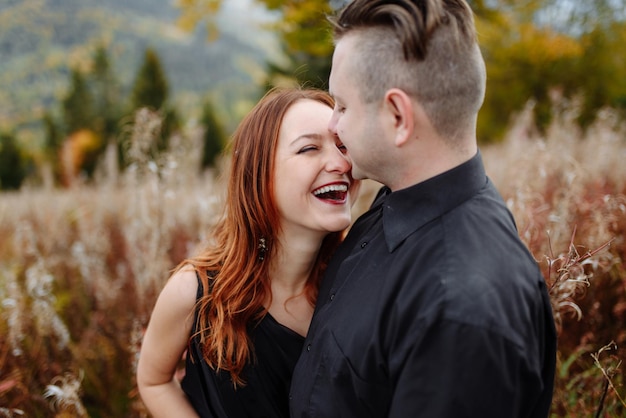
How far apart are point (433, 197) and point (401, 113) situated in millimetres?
261

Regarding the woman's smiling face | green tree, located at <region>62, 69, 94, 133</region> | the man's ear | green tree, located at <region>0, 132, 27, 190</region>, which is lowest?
green tree, located at <region>0, 132, 27, 190</region>

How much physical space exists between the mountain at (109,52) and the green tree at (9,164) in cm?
2194

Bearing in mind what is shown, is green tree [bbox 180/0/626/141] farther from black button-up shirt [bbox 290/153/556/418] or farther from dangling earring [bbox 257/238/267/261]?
black button-up shirt [bbox 290/153/556/418]

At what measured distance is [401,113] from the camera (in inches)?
54.5

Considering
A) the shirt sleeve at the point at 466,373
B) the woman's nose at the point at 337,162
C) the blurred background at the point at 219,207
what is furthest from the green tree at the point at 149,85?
the shirt sleeve at the point at 466,373

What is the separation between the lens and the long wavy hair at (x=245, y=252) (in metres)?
2.08

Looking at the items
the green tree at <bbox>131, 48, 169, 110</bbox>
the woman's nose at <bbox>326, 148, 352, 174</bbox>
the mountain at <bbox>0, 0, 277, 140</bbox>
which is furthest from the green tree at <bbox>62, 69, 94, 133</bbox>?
the woman's nose at <bbox>326, 148, 352, 174</bbox>

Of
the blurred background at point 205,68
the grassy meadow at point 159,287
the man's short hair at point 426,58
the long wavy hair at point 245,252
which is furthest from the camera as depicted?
the blurred background at point 205,68

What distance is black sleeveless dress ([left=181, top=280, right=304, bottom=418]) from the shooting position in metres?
2.13

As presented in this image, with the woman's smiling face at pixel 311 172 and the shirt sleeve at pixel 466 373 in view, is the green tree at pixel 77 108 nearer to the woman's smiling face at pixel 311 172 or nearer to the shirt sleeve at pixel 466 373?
the woman's smiling face at pixel 311 172

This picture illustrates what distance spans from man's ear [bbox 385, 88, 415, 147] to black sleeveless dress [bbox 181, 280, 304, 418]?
1.12 metres

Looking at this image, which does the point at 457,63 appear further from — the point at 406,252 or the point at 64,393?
the point at 64,393

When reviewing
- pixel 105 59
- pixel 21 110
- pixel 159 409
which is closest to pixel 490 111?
pixel 159 409

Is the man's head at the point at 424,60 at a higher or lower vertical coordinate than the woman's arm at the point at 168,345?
higher
